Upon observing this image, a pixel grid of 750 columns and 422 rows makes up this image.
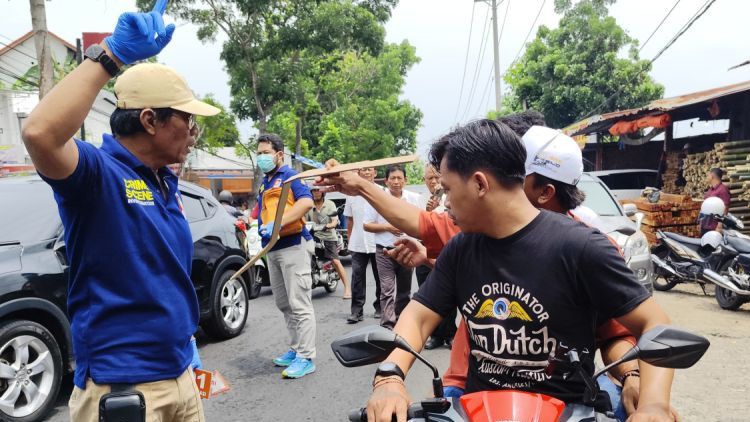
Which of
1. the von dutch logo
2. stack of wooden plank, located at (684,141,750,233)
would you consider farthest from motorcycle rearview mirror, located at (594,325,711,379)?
stack of wooden plank, located at (684,141,750,233)

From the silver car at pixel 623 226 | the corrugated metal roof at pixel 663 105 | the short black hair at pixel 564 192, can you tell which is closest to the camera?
the short black hair at pixel 564 192

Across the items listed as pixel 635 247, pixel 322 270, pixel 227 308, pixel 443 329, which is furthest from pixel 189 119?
pixel 322 270

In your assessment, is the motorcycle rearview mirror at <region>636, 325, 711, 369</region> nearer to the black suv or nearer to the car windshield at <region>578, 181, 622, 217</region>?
the black suv

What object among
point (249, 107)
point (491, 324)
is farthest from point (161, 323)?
point (249, 107)

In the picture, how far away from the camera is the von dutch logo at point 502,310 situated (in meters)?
1.71

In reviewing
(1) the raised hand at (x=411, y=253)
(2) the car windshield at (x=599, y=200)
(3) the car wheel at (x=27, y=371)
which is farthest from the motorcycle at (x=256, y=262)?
(2) the car windshield at (x=599, y=200)

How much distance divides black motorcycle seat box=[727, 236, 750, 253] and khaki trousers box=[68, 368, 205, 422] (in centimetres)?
762

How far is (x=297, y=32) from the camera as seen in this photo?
15555 mm

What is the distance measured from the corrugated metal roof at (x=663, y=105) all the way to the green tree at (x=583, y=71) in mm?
7880

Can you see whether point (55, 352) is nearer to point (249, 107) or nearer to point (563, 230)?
point (563, 230)

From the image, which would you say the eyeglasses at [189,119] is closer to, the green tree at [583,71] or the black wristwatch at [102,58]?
the black wristwatch at [102,58]

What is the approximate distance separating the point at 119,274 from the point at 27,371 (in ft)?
8.27

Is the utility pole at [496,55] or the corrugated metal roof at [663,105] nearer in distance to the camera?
the corrugated metal roof at [663,105]

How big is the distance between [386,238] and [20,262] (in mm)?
3554
